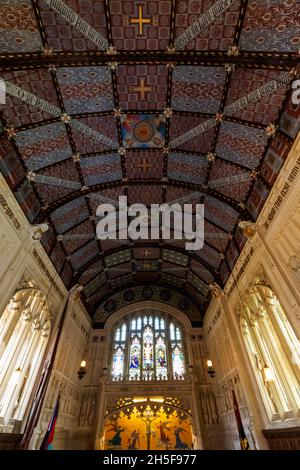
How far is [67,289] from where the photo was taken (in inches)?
480

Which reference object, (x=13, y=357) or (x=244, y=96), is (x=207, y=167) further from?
(x=13, y=357)

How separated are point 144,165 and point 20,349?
28.9ft

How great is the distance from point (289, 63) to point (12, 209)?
9053mm

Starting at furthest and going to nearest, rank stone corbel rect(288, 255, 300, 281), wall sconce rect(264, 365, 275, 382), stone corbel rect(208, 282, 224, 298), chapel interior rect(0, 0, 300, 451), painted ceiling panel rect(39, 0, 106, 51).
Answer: stone corbel rect(208, 282, 224, 298) → wall sconce rect(264, 365, 275, 382) → stone corbel rect(288, 255, 300, 281) → chapel interior rect(0, 0, 300, 451) → painted ceiling panel rect(39, 0, 106, 51)

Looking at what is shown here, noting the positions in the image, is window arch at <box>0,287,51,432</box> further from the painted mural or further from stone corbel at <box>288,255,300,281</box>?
stone corbel at <box>288,255,300,281</box>

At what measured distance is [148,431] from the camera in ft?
43.8

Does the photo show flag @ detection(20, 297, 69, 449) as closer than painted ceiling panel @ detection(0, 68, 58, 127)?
No

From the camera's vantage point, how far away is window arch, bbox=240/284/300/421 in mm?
7020

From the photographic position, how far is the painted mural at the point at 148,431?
13.2 m

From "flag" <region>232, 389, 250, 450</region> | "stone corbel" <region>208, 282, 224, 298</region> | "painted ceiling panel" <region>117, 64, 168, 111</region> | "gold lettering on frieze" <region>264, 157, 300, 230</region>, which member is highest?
"painted ceiling panel" <region>117, 64, 168, 111</region>

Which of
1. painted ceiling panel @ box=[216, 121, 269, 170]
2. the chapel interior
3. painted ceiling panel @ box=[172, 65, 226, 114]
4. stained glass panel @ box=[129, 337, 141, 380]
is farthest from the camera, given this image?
stained glass panel @ box=[129, 337, 141, 380]

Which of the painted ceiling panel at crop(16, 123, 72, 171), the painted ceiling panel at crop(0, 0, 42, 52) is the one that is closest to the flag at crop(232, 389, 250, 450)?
the painted ceiling panel at crop(16, 123, 72, 171)

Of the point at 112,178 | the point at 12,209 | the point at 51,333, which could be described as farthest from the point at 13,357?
the point at 112,178

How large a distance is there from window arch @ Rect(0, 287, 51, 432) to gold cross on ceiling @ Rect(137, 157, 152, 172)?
665cm
